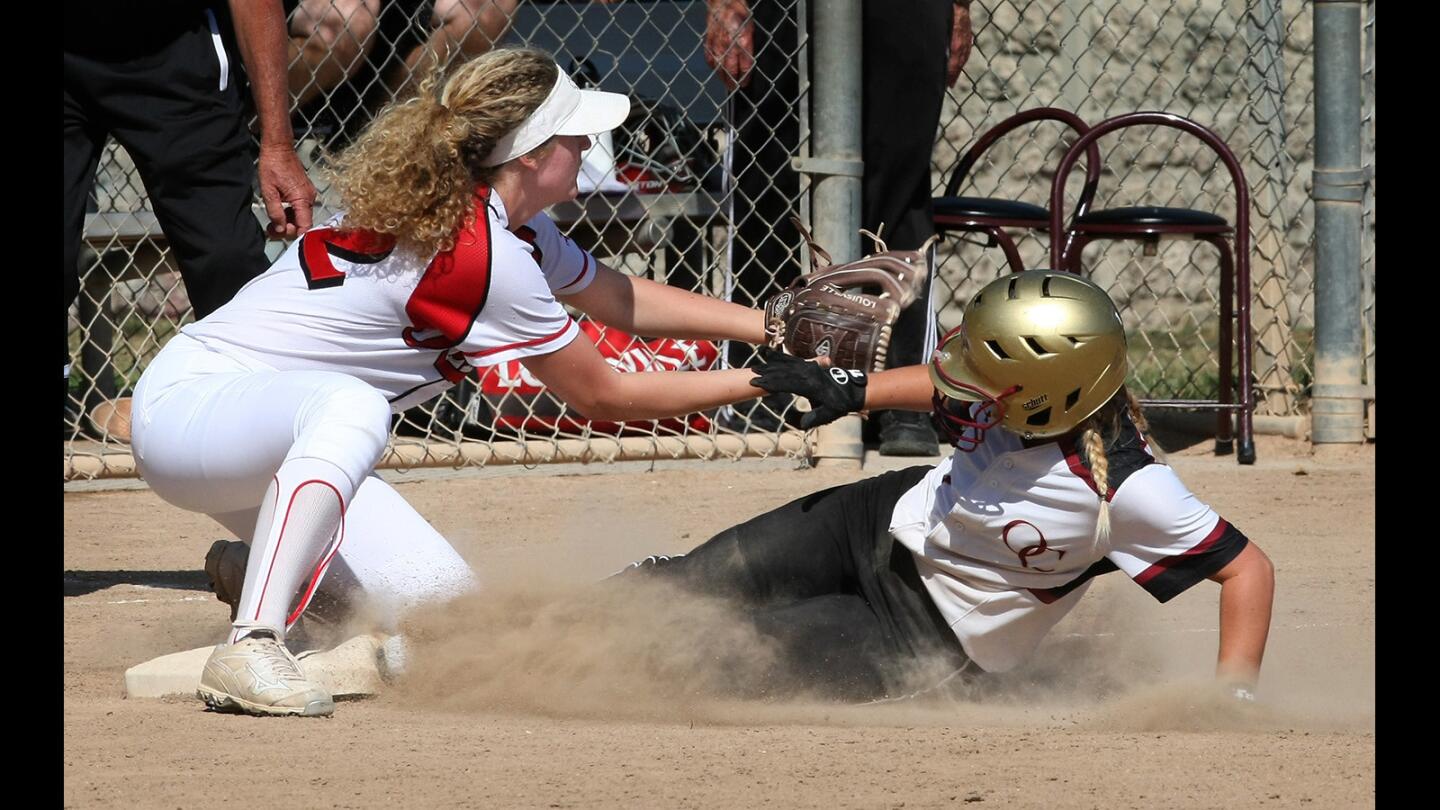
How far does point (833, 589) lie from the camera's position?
12.0ft

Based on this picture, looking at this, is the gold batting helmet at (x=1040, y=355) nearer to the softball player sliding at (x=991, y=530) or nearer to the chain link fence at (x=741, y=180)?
the softball player sliding at (x=991, y=530)

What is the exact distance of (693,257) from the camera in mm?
7344

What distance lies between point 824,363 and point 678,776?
1.16 meters

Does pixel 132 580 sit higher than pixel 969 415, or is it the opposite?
pixel 969 415

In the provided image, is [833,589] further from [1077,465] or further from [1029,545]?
[1077,465]

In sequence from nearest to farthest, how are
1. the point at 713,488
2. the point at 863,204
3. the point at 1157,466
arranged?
the point at 1157,466
the point at 713,488
the point at 863,204

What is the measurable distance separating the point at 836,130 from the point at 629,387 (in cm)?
263

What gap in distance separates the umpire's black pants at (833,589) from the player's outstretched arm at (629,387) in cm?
33

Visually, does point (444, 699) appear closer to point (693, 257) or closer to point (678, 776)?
point (678, 776)

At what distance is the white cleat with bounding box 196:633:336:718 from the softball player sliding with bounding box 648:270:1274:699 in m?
0.86

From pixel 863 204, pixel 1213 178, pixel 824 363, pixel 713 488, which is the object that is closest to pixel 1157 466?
pixel 824 363

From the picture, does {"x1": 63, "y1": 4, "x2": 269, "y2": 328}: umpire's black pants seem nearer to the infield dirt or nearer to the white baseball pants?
the white baseball pants

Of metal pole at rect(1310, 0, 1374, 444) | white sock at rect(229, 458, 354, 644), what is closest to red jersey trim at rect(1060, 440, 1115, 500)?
white sock at rect(229, 458, 354, 644)

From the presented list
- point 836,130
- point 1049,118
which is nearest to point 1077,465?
point 836,130
